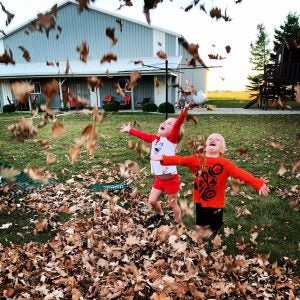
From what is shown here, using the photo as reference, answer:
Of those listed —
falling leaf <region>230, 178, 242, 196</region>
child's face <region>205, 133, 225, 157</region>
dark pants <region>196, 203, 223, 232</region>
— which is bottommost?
falling leaf <region>230, 178, 242, 196</region>

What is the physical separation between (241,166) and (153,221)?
12.4 ft

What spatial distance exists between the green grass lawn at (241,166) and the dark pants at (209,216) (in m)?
0.43

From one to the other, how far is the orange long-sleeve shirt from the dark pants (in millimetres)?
63

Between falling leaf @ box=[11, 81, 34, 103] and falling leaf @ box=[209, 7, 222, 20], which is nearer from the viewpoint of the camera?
falling leaf @ box=[11, 81, 34, 103]

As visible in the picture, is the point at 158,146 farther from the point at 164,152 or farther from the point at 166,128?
the point at 166,128

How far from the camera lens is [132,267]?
3.43m

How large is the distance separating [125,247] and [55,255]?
77 cm

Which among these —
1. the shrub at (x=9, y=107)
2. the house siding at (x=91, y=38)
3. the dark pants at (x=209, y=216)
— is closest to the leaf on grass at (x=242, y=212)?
the dark pants at (x=209, y=216)

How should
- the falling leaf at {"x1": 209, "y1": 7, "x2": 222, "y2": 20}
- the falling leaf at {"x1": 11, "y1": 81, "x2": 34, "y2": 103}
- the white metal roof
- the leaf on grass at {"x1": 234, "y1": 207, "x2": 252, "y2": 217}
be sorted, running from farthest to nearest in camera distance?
the white metal roof < the leaf on grass at {"x1": 234, "y1": 207, "x2": 252, "y2": 217} < the falling leaf at {"x1": 209, "y1": 7, "x2": 222, "y2": 20} < the falling leaf at {"x1": 11, "y1": 81, "x2": 34, "y2": 103}


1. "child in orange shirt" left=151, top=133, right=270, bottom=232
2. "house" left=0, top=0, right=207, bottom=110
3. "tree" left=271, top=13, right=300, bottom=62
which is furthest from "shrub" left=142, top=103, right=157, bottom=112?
"tree" left=271, top=13, right=300, bottom=62

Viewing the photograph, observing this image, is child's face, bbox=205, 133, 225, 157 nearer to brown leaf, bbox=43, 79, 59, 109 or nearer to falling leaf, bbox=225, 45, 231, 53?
falling leaf, bbox=225, 45, 231, 53

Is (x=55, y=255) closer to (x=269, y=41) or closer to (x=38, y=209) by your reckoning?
(x=38, y=209)

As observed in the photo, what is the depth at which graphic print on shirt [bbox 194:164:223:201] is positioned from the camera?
11.7 ft

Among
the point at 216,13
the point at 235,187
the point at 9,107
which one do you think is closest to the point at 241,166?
the point at 235,187
